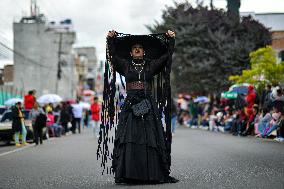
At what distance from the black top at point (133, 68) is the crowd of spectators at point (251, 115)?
1318 cm

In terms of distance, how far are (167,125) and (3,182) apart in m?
2.74

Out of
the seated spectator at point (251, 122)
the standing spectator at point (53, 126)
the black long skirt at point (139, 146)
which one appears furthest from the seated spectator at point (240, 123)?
the black long skirt at point (139, 146)

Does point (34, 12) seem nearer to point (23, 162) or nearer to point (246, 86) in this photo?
point (246, 86)

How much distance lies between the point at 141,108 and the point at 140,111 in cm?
5

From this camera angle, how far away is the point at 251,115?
90.5 feet

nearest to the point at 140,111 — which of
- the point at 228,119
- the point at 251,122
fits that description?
the point at 251,122

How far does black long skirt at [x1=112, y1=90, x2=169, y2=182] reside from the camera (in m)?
9.51

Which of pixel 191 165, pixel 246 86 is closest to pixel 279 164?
pixel 191 165

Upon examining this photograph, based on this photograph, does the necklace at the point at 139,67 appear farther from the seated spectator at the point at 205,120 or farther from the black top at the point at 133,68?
the seated spectator at the point at 205,120

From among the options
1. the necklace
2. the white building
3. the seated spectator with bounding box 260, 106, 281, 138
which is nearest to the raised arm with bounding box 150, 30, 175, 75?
the necklace

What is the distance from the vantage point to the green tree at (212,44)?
152ft

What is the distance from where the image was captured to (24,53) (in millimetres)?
79000

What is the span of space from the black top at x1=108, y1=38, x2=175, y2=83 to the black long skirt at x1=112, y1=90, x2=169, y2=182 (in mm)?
247

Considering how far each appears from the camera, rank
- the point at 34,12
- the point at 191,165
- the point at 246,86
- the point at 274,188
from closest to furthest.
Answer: the point at 274,188, the point at 191,165, the point at 246,86, the point at 34,12
